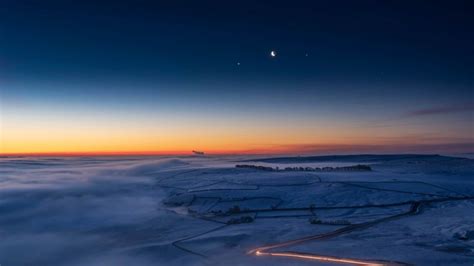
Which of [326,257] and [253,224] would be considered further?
[253,224]

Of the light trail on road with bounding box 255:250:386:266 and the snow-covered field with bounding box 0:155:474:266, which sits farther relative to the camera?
the snow-covered field with bounding box 0:155:474:266

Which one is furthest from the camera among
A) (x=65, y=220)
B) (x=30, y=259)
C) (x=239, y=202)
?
(x=239, y=202)

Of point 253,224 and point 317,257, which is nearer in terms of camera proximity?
point 317,257

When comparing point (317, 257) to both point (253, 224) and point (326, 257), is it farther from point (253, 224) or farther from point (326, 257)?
point (253, 224)

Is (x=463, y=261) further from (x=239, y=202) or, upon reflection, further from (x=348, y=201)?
(x=239, y=202)

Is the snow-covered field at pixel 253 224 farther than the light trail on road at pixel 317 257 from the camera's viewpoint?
Yes

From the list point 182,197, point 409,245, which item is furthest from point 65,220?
point 409,245

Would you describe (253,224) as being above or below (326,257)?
below

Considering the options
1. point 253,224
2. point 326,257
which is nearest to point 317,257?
point 326,257
